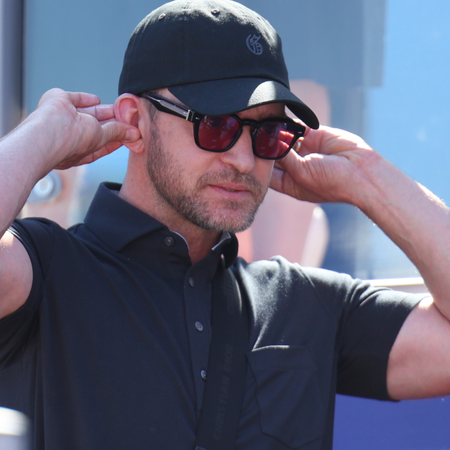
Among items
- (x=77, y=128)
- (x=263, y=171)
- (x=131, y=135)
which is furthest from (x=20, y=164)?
(x=263, y=171)

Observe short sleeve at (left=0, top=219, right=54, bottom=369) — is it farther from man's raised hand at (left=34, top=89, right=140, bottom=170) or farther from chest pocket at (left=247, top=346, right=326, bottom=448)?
chest pocket at (left=247, top=346, right=326, bottom=448)

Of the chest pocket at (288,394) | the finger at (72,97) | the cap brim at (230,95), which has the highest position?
the cap brim at (230,95)

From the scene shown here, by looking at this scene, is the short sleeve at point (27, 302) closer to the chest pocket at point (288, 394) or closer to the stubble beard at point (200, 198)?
the stubble beard at point (200, 198)

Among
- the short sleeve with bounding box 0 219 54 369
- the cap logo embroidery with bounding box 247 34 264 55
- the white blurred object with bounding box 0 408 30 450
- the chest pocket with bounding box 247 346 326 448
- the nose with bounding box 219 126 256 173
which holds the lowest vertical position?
the chest pocket with bounding box 247 346 326 448

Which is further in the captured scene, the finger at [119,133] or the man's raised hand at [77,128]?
the finger at [119,133]

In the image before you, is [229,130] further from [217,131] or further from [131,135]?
[131,135]

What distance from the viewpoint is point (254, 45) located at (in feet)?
5.97

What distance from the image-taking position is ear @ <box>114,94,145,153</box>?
1892mm

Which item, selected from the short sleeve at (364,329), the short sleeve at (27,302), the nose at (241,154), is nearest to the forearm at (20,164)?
the short sleeve at (27,302)

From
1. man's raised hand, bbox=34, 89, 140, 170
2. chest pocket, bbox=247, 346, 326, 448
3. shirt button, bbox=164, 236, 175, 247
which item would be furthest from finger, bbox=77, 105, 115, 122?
chest pocket, bbox=247, 346, 326, 448

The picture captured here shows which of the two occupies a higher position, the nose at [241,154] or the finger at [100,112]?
the finger at [100,112]

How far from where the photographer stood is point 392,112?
258 cm

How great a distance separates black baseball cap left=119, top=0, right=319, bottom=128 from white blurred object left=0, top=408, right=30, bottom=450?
1239 millimetres

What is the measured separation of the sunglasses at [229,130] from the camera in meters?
1.73
